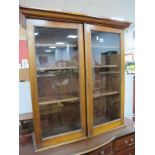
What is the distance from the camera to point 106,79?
6.23 ft

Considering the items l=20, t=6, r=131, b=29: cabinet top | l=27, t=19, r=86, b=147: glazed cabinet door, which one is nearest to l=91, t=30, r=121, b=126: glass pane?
l=20, t=6, r=131, b=29: cabinet top

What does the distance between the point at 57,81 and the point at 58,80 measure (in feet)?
0.04

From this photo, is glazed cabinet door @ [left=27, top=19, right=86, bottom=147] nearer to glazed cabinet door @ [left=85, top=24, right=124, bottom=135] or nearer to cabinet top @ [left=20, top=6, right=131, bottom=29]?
cabinet top @ [left=20, top=6, right=131, bottom=29]

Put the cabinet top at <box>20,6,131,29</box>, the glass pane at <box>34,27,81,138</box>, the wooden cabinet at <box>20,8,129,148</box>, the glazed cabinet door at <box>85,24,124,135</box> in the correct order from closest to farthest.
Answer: the cabinet top at <box>20,6,131,29</box>, the wooden cabinet at <box>20,8,129,148</box>, the glass pane at <box>34,27,81,138</box>, the glazed cabinet door at <box>85,24,124,135</box>

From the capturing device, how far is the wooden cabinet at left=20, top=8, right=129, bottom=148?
52.2 inches

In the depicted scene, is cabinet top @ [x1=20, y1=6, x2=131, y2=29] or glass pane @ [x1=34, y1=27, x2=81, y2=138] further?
glass pane @ [x1=34, y1=27, x2=81, y2=138]

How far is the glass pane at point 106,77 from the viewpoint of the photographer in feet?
5.73

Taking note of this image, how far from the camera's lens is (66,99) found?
1551 mm

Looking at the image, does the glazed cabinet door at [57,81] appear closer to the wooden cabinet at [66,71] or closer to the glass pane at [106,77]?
the wooden cabinet at [66,71]

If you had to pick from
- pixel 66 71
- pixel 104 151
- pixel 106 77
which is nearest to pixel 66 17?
pixel 66 71

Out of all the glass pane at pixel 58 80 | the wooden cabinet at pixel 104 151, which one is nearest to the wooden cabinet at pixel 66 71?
the glass pane at pixel 58 80
